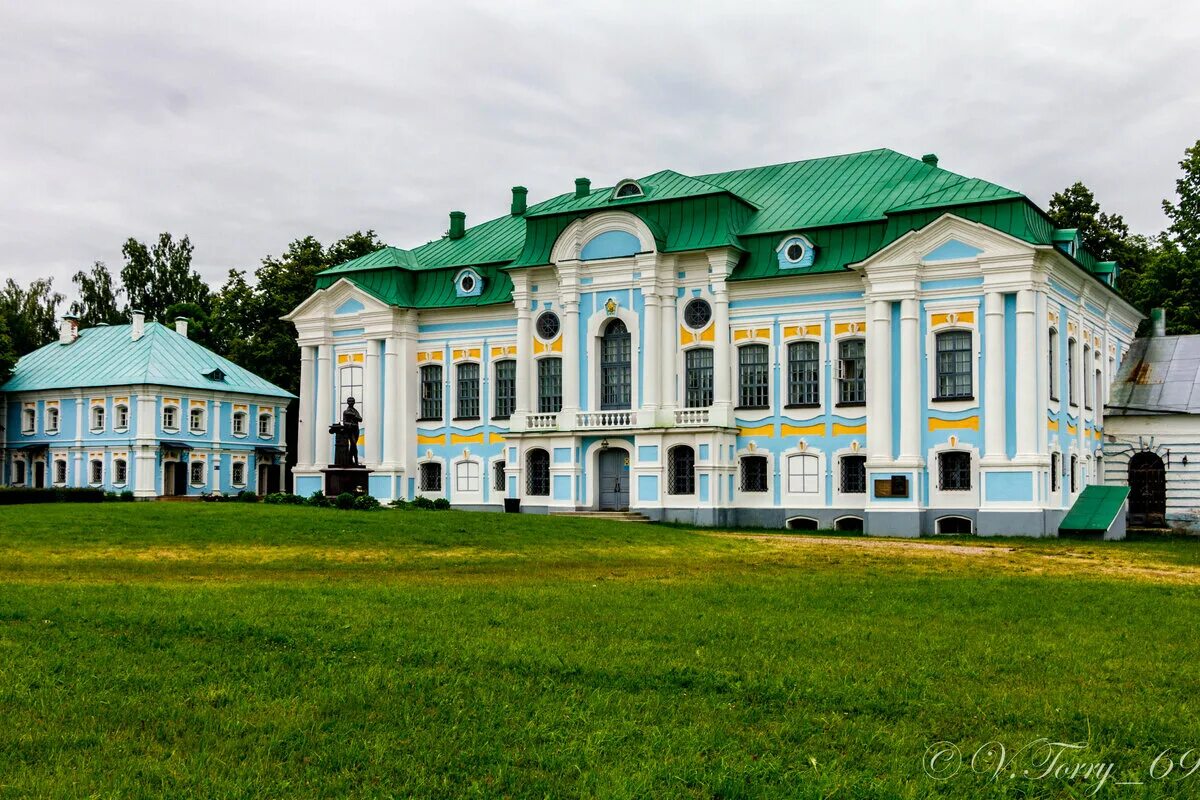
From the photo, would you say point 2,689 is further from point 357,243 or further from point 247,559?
point 357,243

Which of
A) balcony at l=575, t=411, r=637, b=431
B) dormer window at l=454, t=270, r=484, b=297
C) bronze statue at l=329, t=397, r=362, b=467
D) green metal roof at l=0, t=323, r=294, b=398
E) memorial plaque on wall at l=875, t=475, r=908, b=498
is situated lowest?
memorial plaque on wall at l=875, t=475, r=908, b=498

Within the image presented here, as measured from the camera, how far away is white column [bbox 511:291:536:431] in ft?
131

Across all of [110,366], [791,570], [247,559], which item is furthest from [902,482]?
[110,366]

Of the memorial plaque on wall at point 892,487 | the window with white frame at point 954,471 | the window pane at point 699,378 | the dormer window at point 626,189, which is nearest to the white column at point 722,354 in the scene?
the window pane at point 699,378

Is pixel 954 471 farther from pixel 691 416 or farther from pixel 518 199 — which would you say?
pixel 518 199

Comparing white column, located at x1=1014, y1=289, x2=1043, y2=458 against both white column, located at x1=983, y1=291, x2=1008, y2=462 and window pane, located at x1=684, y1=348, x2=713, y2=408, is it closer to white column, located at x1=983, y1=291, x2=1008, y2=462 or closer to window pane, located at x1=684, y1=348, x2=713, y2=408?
white column, located at x1=983, y1=291, x2=1008, y2=462

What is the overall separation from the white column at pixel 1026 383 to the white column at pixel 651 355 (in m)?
11.1

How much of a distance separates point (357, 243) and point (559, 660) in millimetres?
47264

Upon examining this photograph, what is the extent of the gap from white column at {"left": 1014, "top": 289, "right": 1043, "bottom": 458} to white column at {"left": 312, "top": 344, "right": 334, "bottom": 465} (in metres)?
24.3

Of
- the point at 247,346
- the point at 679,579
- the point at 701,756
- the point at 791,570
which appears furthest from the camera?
the point at 247,346

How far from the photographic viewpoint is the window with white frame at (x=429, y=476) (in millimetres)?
42500

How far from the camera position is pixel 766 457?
36844 mm

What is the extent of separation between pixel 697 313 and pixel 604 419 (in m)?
4.57

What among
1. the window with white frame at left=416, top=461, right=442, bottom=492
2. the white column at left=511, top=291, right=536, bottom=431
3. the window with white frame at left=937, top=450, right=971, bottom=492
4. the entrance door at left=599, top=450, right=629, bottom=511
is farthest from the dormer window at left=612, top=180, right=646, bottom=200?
the window with white frame at left=937, top=450, right=971, bottom=492
